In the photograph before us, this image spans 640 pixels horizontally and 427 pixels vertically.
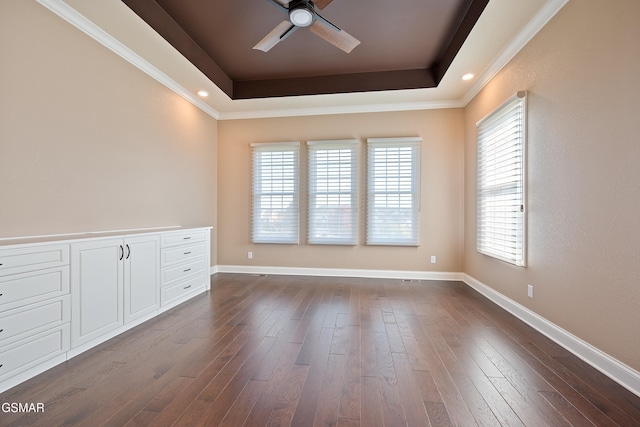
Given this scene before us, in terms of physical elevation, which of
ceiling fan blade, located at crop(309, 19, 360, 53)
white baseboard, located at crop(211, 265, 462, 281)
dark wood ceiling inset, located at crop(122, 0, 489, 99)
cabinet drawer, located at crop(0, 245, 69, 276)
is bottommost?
white baseboard, located at crop(211, 265, 462, 281)

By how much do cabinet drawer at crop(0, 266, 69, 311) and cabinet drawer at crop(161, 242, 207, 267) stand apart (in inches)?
40.5

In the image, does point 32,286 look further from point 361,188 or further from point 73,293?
point 361,188

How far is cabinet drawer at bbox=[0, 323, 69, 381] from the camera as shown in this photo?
1697 mm

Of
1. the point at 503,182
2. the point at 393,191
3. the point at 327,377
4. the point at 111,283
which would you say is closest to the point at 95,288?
the point at 111,283

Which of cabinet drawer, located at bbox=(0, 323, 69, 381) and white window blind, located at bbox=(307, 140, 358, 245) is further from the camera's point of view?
white window blind, located at bbox=(307, 140, 358, 245)

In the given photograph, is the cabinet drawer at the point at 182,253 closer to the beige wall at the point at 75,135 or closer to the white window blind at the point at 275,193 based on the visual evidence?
the beige wall at the point at 75,135

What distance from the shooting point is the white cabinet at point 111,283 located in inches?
83.5

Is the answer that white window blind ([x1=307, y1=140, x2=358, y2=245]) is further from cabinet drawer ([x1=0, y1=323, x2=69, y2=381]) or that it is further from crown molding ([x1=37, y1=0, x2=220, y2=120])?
cabinet drawer ([x1=0, y1=323, x2=69, y2=381])

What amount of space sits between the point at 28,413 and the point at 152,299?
1.39 metres

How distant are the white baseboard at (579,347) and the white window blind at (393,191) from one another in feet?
5.28

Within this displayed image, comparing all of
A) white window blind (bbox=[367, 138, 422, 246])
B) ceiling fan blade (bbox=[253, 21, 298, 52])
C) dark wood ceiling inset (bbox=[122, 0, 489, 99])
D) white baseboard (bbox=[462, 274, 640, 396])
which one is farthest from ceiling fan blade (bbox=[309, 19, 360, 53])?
white baseboard (bbox=[462, 274, 640, 396])

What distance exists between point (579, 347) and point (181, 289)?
3827 millimetres

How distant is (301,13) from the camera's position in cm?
232

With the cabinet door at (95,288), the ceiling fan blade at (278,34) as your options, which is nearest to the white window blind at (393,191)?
the ceiling fan blade at (278,34)
